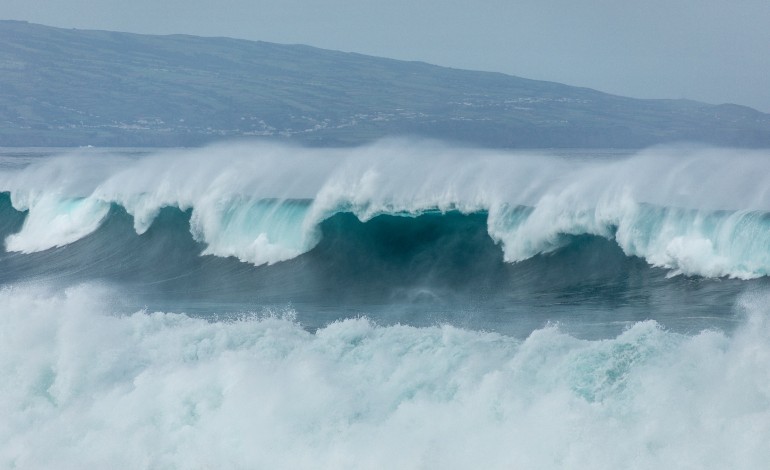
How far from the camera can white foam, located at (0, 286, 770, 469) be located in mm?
9641

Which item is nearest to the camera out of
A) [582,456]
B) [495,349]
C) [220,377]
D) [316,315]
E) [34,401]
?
[582,456]

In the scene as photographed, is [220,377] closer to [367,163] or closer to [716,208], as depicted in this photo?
[716,208]

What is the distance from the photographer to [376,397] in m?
11.1

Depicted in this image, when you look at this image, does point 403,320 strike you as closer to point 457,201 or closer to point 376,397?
point 376,397

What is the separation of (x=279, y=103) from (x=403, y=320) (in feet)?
392

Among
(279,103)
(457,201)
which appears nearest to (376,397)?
(457,201)

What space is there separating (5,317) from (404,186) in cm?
764

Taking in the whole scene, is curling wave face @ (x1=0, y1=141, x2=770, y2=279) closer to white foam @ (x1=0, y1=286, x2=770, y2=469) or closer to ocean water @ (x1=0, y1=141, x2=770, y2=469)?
ocean water @ (x1=0, y1=141, x2=770, y2=469)

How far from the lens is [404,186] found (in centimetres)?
2033

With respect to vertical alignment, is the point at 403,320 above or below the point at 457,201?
below

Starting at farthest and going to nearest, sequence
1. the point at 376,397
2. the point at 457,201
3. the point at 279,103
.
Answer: the point at 279,103 < the point at 457,201 < the point at 376,397

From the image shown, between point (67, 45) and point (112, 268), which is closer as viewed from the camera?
point (112, 268)

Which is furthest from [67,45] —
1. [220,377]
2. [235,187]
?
[220,377]

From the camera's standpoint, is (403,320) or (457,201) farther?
(457,201)
